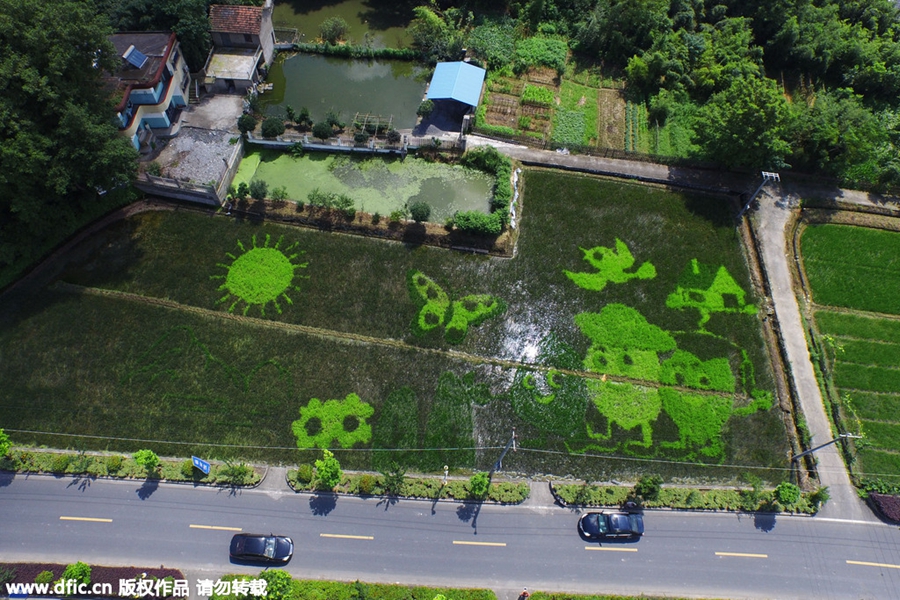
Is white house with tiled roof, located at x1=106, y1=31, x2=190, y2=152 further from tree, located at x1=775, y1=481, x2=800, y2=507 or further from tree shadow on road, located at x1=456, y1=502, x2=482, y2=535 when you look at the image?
tree, located at x1=775, y1=481, x2=800, y2=507

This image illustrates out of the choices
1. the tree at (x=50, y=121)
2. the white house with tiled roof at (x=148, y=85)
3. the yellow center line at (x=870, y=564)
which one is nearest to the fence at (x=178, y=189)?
the tree at (x=50, y=121)

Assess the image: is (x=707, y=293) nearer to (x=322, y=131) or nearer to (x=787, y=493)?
(x=787, y=493)

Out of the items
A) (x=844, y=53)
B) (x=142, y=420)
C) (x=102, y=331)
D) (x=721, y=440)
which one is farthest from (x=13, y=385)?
(x=844, y=53)

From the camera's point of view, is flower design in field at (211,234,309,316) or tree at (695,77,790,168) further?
tree at (695,77,790,168)

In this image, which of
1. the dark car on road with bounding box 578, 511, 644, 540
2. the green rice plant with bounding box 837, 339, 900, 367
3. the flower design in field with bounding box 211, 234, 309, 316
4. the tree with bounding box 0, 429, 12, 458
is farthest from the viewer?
the flower design in field with bounding box 211, 234, 309, 316

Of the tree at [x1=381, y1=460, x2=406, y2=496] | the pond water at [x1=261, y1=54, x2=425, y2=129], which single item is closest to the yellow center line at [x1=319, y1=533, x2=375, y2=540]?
the tree at [x1=381, y1=460, x2=406, y2=496]

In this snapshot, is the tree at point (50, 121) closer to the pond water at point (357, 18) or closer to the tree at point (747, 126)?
the pond water at point (357, 18)

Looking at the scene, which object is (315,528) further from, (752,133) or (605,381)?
(752,133)
